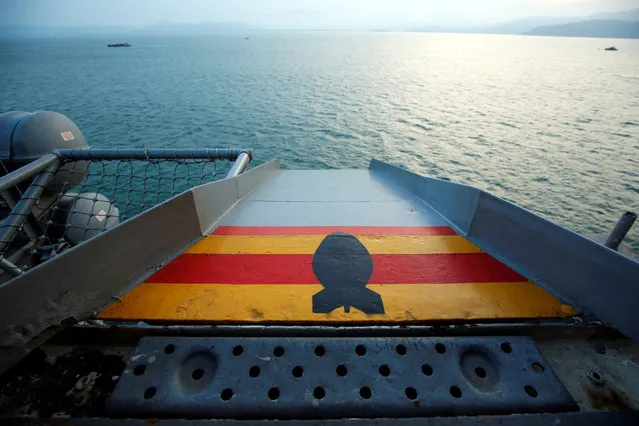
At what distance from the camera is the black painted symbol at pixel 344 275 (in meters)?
1.81

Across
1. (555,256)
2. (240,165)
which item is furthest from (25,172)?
(555,256)

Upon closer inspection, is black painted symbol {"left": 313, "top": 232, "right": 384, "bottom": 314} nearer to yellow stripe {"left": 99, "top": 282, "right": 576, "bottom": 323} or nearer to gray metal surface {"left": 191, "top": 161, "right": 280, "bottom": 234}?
yellow stripe {"left": 99, "top": 282, "right": 576, "bottom": 323}

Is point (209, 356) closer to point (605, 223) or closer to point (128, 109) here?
point (605, 223)

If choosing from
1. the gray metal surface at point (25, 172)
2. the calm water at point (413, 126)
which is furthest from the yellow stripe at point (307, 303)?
the calm water at point (413, 126)

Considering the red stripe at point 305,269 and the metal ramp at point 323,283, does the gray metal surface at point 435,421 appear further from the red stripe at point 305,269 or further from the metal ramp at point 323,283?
the red stripe at point 305,269

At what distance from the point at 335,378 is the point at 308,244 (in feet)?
4.34

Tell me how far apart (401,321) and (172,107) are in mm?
24601

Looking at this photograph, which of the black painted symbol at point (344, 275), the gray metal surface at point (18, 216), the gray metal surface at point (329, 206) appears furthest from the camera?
the gray metal surface at point (329, 206)

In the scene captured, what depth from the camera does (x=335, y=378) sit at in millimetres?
1332

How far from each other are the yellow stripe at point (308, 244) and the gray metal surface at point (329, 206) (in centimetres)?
37

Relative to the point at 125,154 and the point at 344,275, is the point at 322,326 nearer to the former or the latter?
the point at 344,275

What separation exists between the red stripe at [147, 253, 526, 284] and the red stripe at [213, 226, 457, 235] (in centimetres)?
44

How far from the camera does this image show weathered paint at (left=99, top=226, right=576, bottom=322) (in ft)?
5.65

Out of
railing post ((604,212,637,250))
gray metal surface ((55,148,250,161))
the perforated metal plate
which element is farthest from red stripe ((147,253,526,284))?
gray metal surface ((55,148,250,161))
